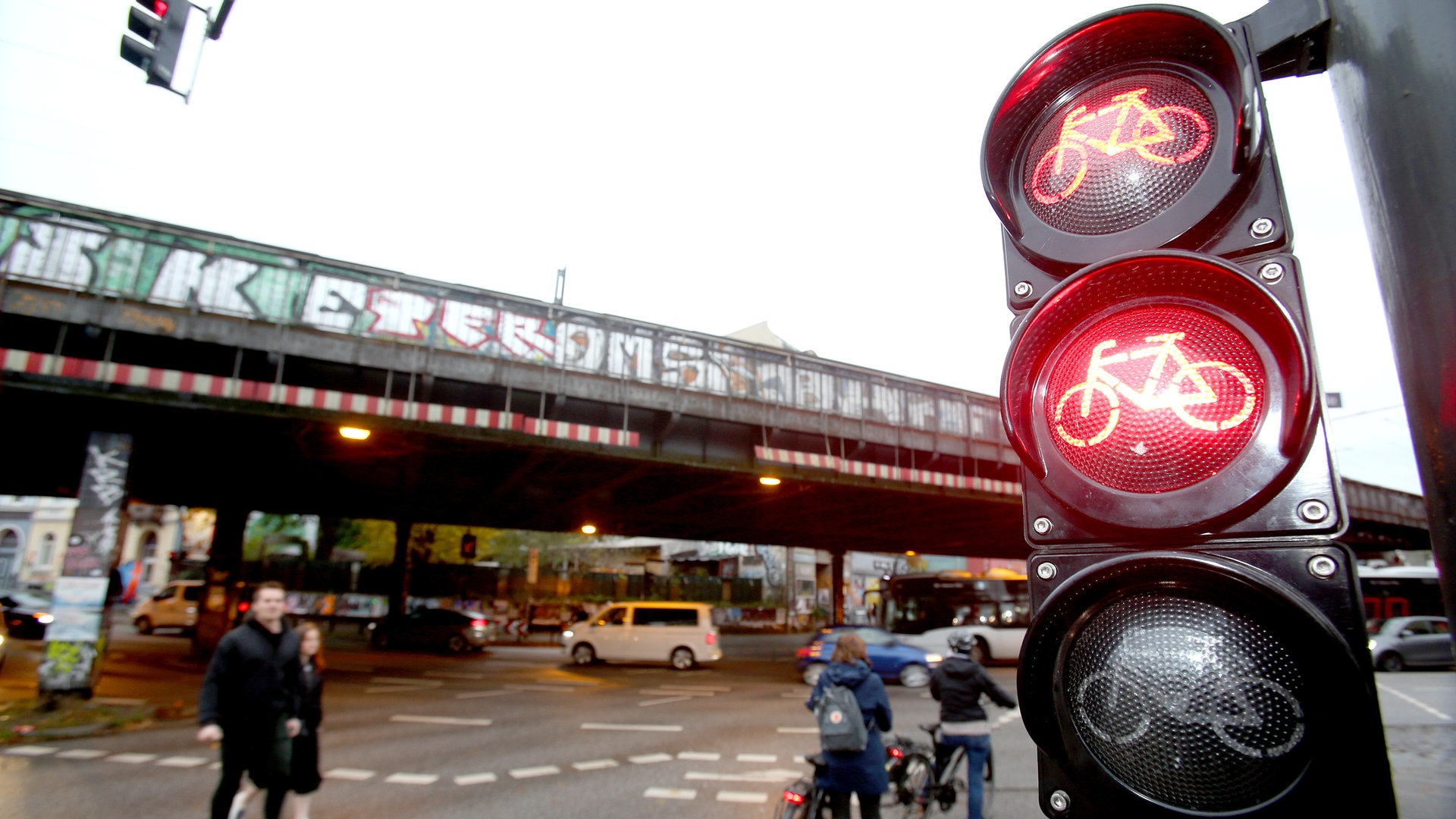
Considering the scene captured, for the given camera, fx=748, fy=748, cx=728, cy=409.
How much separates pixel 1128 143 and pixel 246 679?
→ 5.55 metres

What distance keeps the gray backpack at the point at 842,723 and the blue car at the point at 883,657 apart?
43.1ft

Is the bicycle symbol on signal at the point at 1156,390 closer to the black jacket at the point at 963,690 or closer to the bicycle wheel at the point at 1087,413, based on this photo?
the bicycle wheel at the point at 1087,413

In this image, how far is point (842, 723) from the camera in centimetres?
467

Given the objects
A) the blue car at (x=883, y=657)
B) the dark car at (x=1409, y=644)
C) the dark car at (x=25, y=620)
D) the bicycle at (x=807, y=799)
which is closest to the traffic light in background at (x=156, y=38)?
the bicycle at (x=807, y=799)

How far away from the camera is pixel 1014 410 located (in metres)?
1.24

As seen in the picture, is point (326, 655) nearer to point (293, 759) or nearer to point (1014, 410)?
point (293, 759)

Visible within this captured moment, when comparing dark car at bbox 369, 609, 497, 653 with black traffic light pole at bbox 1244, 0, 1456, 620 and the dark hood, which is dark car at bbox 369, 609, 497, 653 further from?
black traffic light pole at bbox 1244, 0, 1456, 620

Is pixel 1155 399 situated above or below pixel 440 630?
above

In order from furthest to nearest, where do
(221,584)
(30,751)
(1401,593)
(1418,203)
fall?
1. (1401,593)
2. (221,584)
3. (30,751)
4. (1418,203)

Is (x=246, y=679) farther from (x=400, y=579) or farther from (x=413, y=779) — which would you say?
(x=400, y=579)

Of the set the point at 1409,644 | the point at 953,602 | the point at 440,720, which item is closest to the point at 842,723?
the point at 440,720

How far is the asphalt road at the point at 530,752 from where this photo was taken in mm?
6668

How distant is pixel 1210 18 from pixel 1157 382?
22.9 inches

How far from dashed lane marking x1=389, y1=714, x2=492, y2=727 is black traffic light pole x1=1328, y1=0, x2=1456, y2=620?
11.8m
